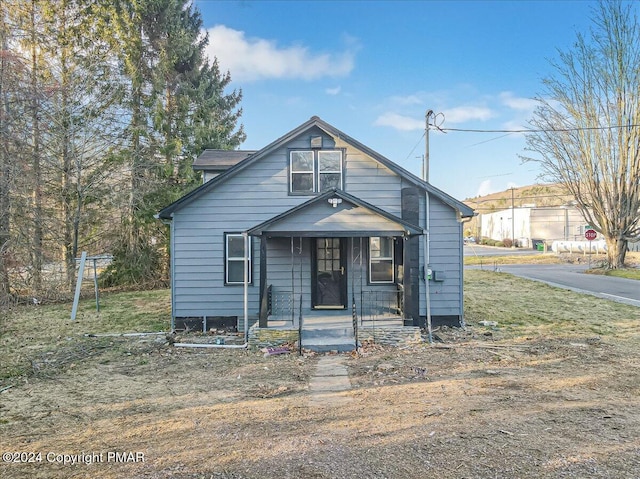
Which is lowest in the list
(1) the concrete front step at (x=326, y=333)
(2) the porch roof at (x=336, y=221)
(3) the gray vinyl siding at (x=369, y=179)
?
(1) the concrete front step at (x=326, y=333)

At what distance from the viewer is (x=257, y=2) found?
13.8 meters

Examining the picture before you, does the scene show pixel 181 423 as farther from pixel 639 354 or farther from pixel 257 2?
pixel 257 2

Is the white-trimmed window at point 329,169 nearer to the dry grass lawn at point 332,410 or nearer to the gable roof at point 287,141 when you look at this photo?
the gable roof at point 287,141

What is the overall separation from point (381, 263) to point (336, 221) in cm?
209

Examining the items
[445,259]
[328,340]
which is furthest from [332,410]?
[445,259]

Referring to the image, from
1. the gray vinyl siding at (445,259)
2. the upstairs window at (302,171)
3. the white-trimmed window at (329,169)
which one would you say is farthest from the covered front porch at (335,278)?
the white-trimmed window at (329,169)

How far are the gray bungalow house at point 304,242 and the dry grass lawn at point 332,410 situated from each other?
1.49 meters

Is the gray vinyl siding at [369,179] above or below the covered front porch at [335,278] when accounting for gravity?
above

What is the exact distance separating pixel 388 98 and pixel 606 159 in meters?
13.6

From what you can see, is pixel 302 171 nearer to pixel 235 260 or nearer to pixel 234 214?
pixel 234 214

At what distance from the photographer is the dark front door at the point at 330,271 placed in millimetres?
10203

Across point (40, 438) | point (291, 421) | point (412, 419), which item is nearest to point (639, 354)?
point (412, 419)

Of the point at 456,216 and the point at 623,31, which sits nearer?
the point at 456,216

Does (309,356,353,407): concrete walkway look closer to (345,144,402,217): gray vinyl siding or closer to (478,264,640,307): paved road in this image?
(345,144,402,217): gray vinyl siding
